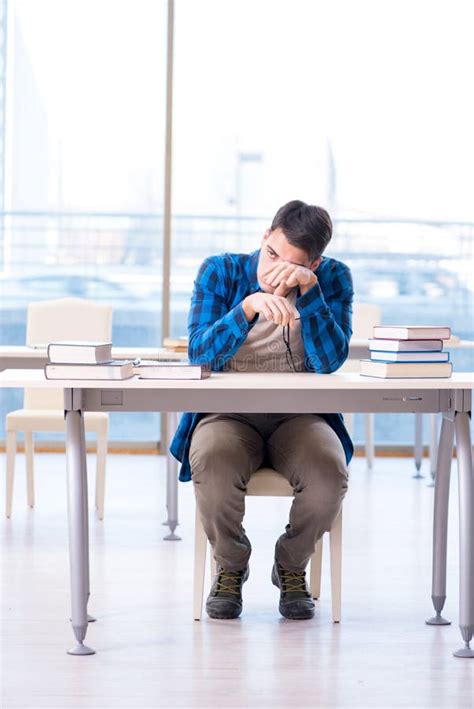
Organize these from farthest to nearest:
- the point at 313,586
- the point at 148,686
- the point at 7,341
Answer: the point at 7,341 < the point at 313,586 < the point at 148,686

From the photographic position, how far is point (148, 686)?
2479 millimetres

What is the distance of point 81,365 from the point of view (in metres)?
2.67

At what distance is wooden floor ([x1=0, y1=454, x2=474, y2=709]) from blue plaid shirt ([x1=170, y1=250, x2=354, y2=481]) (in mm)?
465

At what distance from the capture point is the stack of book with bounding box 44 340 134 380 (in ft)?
8.73

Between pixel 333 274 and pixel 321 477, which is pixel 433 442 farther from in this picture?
pixel 321 477

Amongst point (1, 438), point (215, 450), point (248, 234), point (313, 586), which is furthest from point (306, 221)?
point (1, 438)

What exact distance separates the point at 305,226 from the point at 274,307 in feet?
0.81

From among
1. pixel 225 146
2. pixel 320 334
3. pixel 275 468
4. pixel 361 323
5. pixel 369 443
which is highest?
pixel 225 146

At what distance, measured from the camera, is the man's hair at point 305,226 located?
2.90m

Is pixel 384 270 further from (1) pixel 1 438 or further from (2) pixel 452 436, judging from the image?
(2) pixel 452 436

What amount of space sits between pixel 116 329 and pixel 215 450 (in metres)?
3.73

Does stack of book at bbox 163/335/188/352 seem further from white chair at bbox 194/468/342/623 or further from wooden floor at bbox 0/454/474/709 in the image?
white chair at bbox 194/468/342/623

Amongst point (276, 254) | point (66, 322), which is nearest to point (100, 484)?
point (66, 322)

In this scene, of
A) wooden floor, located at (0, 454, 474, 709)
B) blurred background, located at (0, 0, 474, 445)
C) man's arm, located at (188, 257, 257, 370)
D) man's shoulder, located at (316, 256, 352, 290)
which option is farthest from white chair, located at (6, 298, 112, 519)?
man's shoulder, located at (316, 256, 352, 290)
